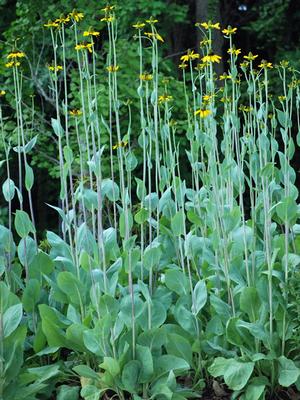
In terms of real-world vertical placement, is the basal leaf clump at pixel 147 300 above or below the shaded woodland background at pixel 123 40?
below

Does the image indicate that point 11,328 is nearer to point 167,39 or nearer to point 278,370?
point 278,370

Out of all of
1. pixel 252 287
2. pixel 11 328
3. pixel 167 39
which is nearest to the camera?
pixel 11 328

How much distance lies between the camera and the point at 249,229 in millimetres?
3125

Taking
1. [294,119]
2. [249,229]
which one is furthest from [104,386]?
[294,119]

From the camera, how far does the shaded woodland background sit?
7000mm

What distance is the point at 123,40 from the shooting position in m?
6.89

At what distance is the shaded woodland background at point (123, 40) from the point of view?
7000 millimetres

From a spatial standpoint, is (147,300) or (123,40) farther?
(123,40)

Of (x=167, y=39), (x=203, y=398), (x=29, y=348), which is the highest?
(x=167, y=39)

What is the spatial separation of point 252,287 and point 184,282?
28 centimetres

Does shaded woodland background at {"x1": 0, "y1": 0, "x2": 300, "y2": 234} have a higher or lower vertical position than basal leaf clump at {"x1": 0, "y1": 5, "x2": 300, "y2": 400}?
higher

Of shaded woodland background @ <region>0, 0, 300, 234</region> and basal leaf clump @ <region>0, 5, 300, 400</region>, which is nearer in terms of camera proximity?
basal leaf clump @ <region>0, 5, 300, 400</region>

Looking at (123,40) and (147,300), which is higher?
(123,40)

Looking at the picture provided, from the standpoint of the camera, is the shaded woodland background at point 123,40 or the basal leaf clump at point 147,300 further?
the shaded woodland background at point 123,40
